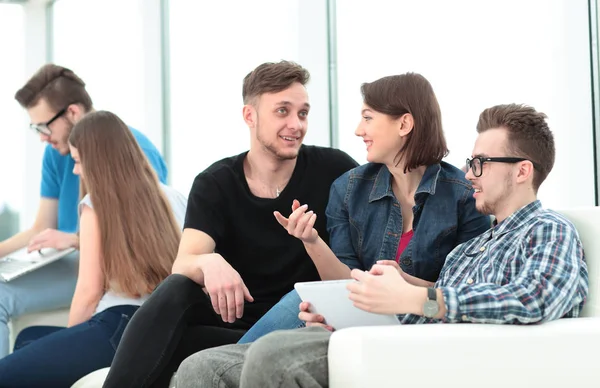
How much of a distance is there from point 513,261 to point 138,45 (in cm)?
592

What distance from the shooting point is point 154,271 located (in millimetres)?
3148

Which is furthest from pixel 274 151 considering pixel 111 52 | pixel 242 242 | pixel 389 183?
pixel 111 52

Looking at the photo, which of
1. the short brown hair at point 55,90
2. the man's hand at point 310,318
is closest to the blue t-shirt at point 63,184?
the short brown hair at point 55,90

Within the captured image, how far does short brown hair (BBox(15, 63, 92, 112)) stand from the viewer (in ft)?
13.4

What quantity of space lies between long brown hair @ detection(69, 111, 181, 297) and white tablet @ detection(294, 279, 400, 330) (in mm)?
1172

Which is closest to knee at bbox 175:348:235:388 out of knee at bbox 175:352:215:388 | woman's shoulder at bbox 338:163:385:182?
knee at bbox 175:352:215:388

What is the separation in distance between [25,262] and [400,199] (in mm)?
1866

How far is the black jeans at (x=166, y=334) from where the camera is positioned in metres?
2.44

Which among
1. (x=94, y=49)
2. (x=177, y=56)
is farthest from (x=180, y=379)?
(x=94, y=49)

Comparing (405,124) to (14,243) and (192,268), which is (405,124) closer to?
(192,268)

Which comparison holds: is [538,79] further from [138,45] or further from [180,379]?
[138,45]

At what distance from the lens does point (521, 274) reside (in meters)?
1.90

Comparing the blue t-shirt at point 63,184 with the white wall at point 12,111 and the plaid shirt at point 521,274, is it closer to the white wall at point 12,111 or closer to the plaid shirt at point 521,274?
the plaid shirt at point 521,274

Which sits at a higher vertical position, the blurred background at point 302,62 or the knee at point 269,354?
the blurred background at point 302,62
